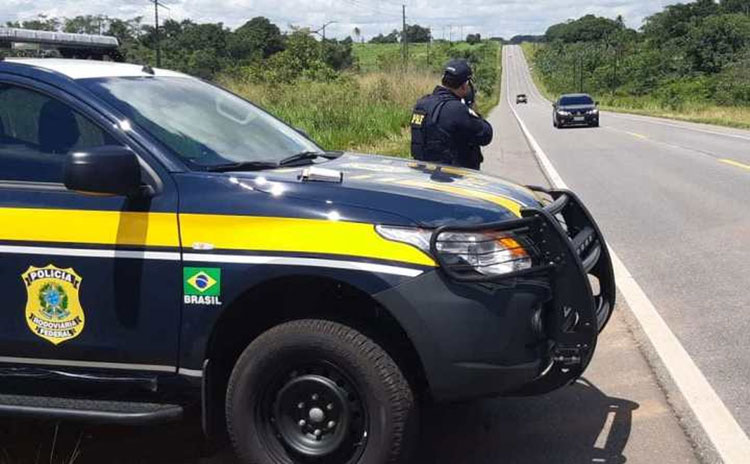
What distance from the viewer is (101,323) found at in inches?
134

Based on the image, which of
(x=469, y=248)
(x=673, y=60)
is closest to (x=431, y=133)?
(x=469, y=248)

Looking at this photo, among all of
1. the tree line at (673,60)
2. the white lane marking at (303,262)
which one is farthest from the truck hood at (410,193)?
the tree line at (673,60)

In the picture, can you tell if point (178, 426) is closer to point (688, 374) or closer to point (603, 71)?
point (688, 374)

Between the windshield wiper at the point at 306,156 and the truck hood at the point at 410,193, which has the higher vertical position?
the windshield wiper at the point at 306,156

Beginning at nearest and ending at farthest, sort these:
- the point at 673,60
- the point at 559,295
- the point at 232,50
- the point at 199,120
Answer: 1. the point at 559,295
2. the point at 199,120
3. the point at 232,50
4. the point at 673,60

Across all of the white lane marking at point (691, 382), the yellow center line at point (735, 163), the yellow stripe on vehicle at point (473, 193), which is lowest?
the white lane marking at point (691, 382)

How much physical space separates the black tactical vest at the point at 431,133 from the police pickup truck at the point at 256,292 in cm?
298

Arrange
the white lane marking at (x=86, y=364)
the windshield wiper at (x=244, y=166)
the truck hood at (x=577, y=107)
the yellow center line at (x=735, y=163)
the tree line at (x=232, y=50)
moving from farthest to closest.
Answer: the truck hood at (x=577, y=107) → the tree line at (x=232, y=50) → the yellow center line at (x=735, y=163) → the windshield wiper at (x=244, y=166) → the white lane marking at (x=86, y=364)

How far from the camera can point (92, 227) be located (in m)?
3.37

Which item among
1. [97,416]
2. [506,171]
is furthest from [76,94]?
[506,171]

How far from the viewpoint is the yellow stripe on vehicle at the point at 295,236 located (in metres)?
3.19

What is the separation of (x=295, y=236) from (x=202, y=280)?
42cm

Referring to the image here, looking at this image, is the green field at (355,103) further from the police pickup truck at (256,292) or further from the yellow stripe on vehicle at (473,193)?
the police pickup truck at (256,292)

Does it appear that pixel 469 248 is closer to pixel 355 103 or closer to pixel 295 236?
pixel 295 236
